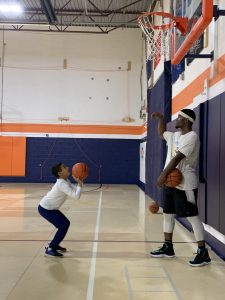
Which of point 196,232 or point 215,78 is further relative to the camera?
point 215,78

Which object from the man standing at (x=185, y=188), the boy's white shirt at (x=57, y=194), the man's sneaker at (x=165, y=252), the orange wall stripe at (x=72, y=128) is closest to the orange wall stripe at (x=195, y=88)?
the man standing at (x=185, y=188)

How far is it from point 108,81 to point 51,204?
1333 centimetres

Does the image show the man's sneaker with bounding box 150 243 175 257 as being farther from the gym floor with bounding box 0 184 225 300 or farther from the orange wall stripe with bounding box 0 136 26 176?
the orange wall stripe with bounding box 0 136 26 176

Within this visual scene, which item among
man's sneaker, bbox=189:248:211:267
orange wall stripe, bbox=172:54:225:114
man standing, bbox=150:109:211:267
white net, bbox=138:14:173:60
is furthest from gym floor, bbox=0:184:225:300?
white net, bbox=138:14:173:60

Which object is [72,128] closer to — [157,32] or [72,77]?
[72,77]

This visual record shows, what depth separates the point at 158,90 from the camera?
10.5 m

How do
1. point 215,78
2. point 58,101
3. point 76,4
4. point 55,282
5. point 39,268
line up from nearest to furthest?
1. point 55,282
2. point 39,268
3. point 215,78
4. point 76,4
5. point 58,101

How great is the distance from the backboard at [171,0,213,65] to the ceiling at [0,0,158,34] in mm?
7788

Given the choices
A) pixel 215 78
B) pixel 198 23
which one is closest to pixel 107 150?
pixel 215 78

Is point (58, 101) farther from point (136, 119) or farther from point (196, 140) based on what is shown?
point (196, 140)

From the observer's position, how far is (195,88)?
6.83 m

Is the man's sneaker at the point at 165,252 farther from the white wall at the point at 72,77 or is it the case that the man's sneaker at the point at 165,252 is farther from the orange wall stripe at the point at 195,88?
the white wall at the point at 72,77

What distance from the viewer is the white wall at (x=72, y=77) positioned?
17.3 metres

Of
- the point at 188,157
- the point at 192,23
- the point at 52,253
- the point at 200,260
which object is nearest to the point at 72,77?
the point at 192,23
